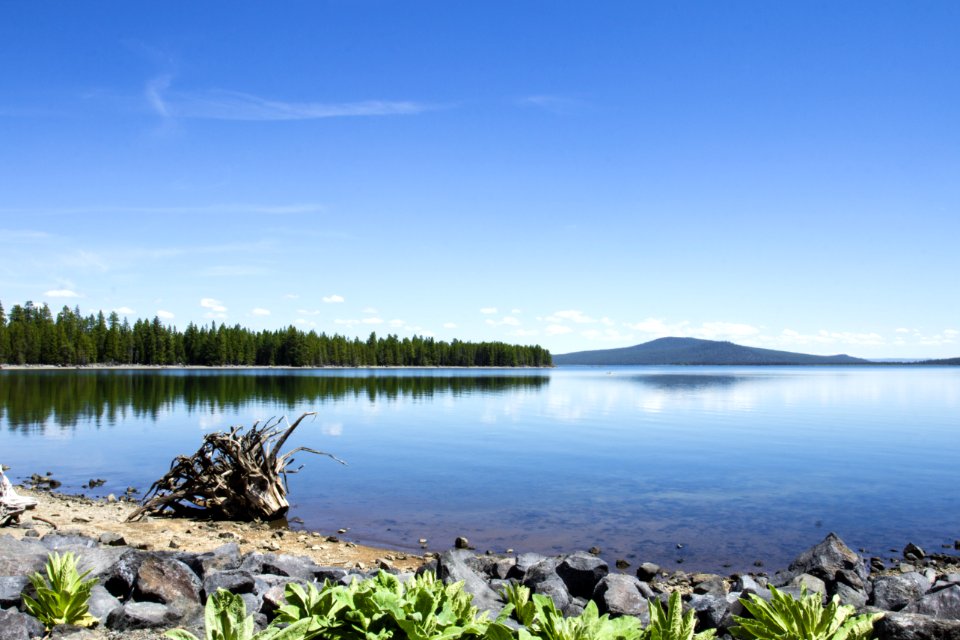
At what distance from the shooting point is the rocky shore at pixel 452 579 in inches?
315

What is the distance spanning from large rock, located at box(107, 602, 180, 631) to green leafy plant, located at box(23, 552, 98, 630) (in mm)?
288

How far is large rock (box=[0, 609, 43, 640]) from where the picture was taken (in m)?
7.33

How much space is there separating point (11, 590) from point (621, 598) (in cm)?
755

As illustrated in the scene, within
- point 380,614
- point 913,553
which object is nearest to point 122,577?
point 380,614

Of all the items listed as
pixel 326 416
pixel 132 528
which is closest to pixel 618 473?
pixel 132 528

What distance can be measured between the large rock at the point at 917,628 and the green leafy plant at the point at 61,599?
28.6ft

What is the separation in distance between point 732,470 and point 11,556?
26014mm

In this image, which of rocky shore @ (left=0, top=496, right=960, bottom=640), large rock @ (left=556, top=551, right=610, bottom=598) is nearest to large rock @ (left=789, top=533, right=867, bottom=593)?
rocky shore @ (left=0, top=496, right=960, bottom=640)

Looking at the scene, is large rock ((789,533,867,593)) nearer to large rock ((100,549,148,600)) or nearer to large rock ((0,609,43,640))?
large rock ((100,549,148,600))

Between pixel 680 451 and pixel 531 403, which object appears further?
pixel 531 403

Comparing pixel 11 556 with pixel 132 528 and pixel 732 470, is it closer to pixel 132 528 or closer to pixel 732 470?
pixel 132 528

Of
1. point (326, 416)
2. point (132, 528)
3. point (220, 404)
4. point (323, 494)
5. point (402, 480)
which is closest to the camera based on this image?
point (132, 528)

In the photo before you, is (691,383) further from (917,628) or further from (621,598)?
(917,628)

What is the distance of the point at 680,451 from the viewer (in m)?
35.2
